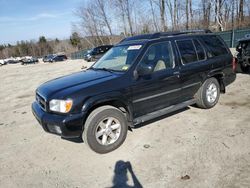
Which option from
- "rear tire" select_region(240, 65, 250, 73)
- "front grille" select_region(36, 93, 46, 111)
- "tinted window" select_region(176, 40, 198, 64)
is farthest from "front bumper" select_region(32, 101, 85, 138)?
"rear tire" select_region(240, 65, 250, 73)

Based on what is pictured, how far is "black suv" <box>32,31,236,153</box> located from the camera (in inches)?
141

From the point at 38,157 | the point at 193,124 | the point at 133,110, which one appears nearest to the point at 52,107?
the point at 38,157

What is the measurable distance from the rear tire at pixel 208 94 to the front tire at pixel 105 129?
2228 millimetres

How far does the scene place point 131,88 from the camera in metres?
3.97

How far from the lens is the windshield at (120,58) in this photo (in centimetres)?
425

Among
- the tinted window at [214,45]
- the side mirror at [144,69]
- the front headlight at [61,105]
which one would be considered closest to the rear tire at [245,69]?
the tinted window at [214,45]

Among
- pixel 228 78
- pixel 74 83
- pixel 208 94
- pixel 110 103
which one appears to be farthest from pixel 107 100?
pixel 228 78

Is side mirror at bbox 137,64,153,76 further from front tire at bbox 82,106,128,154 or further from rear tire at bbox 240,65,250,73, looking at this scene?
rear tire at bbox 240,65,250,73

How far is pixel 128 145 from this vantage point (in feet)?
13.3

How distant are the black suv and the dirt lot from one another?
0.38m

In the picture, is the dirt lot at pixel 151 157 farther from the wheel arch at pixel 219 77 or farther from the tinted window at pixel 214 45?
the tinted window at pixel 214 45

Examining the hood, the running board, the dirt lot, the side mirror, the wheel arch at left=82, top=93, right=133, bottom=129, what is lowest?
the dirt lot

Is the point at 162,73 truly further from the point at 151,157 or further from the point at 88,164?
the point at 88,164

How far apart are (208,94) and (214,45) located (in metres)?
1.28
